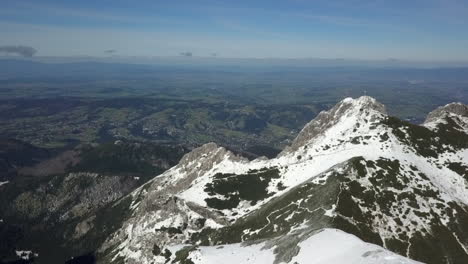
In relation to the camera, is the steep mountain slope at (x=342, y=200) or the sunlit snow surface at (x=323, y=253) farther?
the steep mountain slope at (x=342, y=200)

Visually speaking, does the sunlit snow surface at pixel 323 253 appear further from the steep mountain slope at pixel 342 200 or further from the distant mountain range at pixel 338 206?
the steep mountain slope at pixel 342 200

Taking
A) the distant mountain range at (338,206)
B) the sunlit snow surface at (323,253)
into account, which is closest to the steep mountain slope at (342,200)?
the distant mountain range at (338,206)

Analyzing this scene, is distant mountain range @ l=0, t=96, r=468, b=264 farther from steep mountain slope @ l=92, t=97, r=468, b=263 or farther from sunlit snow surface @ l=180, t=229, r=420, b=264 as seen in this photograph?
steep mountain slope @ l=92, t=97, r=468, b=263

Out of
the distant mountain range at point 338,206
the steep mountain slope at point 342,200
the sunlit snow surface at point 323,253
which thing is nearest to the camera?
the sunlit snow surface at point 323,253

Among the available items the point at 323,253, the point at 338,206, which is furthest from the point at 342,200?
the point at 323,253

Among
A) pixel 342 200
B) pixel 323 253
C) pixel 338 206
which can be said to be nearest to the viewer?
pixel 323 253

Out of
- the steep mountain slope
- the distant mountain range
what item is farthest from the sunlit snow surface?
the steep mountain slope

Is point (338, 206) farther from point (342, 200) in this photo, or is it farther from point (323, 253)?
point (323, 253)
